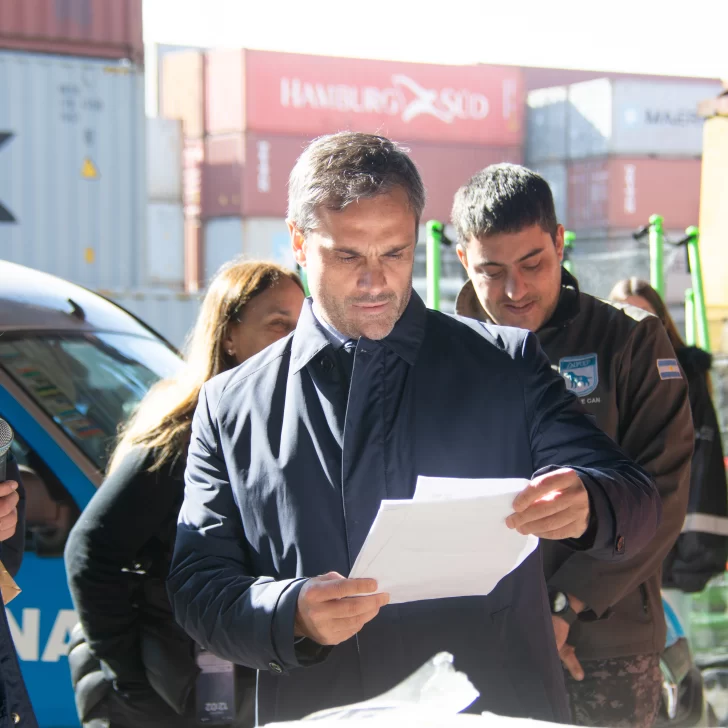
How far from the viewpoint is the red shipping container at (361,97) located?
21406mm

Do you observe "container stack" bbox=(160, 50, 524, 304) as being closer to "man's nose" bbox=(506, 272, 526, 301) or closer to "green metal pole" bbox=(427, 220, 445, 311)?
"green metal pole" bbox=(427, 220, 445, 311)

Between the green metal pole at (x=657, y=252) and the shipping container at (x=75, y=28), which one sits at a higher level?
the shipping container at (x=75, y=28)

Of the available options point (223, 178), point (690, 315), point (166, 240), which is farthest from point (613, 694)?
point (223, 178)

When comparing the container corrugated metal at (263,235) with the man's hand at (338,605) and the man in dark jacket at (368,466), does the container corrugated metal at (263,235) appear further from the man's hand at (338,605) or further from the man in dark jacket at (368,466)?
the man's hand at (338,605)

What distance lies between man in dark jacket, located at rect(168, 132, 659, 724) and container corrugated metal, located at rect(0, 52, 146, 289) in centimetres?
930

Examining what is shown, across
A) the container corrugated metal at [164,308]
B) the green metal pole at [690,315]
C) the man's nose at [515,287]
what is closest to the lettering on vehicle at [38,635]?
the man's nose at [515,287]

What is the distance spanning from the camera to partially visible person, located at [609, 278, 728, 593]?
3.66 meters

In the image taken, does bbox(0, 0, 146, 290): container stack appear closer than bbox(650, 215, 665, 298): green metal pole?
No

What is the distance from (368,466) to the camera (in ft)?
5.52

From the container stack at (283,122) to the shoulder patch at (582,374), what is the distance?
18.1 m

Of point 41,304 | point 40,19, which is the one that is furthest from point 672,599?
point 40,19

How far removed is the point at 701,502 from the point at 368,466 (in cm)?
234

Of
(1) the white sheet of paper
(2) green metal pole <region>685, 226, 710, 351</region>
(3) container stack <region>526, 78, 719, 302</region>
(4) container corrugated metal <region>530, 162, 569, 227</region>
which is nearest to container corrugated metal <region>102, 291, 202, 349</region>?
(2) green metal pole <region>685, 226, 710, 351</region>

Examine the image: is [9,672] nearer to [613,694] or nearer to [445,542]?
[445,542]
